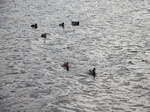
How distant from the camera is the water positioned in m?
14.8

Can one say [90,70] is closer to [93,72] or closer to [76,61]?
[93,72]

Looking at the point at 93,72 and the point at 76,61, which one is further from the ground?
the point at 76,61

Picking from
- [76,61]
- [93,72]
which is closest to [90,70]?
[93,72]

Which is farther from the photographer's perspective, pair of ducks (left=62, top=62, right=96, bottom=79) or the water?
pair of ducks (left=62, top=62, right=96, bottom=79)

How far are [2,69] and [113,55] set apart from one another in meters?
7.81

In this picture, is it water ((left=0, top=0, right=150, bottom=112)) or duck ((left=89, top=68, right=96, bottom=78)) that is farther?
duck ((left=89, top=68, right=96, bottom=78))

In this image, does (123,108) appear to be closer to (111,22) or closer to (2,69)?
(2,69)

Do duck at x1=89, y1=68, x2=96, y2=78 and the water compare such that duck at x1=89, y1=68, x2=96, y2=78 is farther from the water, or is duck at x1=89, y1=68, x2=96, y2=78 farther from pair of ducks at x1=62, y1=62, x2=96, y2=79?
the water

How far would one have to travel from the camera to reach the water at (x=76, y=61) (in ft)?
48.6

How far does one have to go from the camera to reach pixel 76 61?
19.5 m

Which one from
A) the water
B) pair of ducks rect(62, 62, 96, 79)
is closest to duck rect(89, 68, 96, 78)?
pair of ducks rect(62, 62, 96, 79)

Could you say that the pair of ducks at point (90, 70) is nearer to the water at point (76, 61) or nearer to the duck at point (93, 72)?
the duck at point (93, 72)

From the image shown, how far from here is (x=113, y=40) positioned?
78.1ft

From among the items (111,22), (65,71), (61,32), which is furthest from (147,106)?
(111,22)
